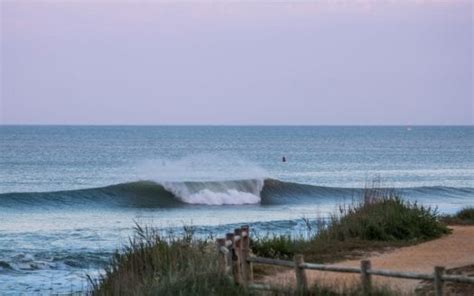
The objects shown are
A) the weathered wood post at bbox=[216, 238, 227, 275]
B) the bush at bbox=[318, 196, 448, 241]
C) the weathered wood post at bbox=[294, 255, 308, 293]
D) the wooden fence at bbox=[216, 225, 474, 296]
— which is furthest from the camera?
the bush at bbox=[318, 196, 448, 241]

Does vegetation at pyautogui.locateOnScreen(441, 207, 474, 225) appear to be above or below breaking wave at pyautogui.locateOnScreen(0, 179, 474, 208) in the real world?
above

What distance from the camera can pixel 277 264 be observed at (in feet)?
44.4

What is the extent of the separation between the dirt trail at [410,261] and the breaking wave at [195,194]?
21402 millimetres

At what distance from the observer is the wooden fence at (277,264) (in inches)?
478

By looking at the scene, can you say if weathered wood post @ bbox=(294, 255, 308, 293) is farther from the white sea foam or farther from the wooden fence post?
the white sea foam

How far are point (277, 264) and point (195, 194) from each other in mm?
29729

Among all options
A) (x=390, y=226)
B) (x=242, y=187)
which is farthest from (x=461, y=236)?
(x=242, y=187)

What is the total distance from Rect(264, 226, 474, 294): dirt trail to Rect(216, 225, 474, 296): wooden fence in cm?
31

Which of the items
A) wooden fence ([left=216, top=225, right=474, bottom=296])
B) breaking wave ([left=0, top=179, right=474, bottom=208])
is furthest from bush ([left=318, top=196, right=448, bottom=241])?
breaking wave ([left=0, top=179, right=474, bottom=208])

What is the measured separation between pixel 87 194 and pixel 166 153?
5830 centimetres

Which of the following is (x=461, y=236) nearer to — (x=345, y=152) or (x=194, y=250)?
(x=194, y=250)

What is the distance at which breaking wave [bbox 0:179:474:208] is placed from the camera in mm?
41578

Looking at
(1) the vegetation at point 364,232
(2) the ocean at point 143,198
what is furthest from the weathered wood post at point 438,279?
(2) the ocean at point 143,198

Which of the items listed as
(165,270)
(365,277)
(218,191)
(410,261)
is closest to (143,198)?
(218,191)
